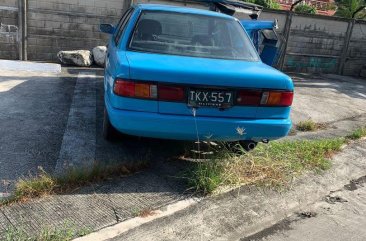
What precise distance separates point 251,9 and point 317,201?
5.71 metres

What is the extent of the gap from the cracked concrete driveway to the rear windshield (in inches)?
44.8

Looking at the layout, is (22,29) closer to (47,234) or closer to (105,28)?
(105,28)

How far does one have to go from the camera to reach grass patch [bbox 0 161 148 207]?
3.30 meters

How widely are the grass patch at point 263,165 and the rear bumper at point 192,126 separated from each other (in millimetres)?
362

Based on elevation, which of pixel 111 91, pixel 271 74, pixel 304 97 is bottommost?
pixel 304 97

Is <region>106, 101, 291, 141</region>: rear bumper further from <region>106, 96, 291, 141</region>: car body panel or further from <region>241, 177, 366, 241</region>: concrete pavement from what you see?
<region>241, 177, 366, 241</region>: concrete pavement

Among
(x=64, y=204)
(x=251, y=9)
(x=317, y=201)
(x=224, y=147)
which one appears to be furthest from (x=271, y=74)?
(x=251, y=9)

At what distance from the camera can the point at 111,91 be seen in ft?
12.4

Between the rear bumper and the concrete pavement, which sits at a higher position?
the rear bumper

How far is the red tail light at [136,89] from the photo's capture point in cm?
355

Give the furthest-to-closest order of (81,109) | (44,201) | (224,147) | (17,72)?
(17,72) < (81,109) < (224,147) < (44,201)

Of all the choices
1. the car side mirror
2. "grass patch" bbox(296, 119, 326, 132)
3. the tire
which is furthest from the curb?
the car side mirror

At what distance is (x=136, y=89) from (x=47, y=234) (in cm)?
141

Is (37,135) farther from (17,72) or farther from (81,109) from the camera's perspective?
(17,72)
